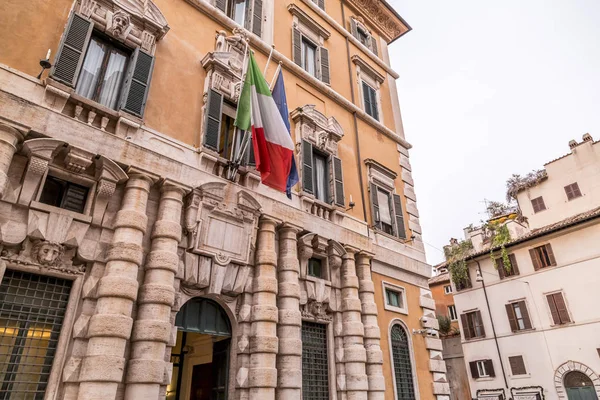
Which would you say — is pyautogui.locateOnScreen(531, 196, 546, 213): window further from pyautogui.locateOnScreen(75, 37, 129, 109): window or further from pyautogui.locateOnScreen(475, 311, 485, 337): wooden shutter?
pyautogui.locateOnScreen(75, 37, 129, 109): window

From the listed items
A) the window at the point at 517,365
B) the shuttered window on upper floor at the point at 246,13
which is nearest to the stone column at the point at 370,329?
the shuttered window on upper floor at the point at 246,13

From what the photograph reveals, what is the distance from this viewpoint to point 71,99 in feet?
22.7

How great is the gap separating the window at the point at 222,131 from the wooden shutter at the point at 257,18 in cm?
345

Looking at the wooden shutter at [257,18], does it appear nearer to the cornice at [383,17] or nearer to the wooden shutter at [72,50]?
the wooden shutter at [72,50]

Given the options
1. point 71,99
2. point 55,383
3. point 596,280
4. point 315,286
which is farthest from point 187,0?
point 596,280

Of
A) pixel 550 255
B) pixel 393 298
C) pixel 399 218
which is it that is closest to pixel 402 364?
pixel 393 298

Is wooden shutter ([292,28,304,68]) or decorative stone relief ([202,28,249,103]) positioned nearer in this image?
decorative stone relief ([202,28,249,103])

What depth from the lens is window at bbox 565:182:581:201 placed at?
2541 cm

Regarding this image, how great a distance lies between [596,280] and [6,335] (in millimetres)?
25713

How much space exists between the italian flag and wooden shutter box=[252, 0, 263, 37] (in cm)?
349

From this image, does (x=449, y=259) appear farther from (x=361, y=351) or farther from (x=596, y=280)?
(x=361, y=351)

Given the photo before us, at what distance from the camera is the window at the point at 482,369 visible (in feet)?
82.4

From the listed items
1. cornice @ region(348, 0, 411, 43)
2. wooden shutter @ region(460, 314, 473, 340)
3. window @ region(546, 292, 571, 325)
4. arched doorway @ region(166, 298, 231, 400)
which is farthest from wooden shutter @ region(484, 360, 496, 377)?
arched doorway @ region(166, 298, 231, 400)

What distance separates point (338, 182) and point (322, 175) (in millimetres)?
530
